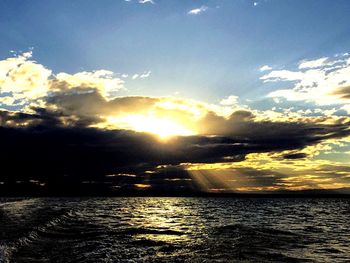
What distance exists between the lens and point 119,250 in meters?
25.7

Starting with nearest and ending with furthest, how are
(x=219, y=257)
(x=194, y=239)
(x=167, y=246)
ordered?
(x=219, y=257)
(x=167, y=246)
(x=194, y=239)

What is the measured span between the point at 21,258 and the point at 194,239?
50.3 feet

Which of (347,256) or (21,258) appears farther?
(347,256)

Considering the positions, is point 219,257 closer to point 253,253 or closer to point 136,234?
point 253,253

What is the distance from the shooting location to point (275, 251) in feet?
83.1

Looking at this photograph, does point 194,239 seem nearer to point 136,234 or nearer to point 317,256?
point 136,234

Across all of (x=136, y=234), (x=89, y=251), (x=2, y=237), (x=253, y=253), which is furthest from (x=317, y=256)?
(x=2, y=237)

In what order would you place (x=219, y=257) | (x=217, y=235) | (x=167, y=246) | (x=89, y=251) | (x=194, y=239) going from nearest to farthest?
(x=219, y=257)
(x=89, y=251)
(x=167, y=246)
(x=194, y=239)
(x=217, y=235)

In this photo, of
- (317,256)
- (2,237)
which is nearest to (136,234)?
(2,237)

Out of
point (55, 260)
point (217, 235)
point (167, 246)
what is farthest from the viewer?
point (217, 235)

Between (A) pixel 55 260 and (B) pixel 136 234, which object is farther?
(B) pixel 136 234

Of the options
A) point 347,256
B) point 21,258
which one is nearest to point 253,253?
point 347,256

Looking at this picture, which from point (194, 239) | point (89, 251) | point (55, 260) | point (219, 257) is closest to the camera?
point (55, 260)

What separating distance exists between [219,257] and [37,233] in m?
18.6
